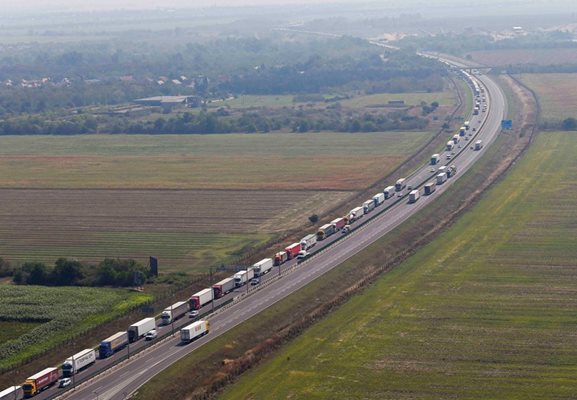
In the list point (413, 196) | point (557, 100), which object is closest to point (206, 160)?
point (413, 196)

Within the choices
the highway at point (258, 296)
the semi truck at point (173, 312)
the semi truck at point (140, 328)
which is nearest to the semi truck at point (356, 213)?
the highway at point (258, 296)

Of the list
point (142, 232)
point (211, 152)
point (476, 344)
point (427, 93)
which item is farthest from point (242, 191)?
point (427, 93)

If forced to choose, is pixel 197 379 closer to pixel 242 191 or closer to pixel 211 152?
pixel 242 191

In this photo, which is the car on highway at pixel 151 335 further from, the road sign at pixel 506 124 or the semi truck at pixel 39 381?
the road sign at pixel 506 124

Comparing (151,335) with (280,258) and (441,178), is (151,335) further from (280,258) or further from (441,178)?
(441,178)

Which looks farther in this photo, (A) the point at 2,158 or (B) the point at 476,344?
(A) the point at 2,158

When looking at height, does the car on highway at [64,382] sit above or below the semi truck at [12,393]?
below
